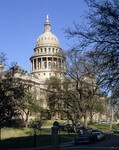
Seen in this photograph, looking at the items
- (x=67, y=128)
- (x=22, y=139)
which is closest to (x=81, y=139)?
(x=22, y=139)

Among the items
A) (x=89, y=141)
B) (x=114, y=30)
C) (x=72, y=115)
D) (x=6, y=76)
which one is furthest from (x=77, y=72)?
(x=114, y=30)

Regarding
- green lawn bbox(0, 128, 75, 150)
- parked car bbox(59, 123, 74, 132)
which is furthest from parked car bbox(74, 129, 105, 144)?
parked car bbox(59, 123, 74, 132)

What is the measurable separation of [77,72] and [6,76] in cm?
3058

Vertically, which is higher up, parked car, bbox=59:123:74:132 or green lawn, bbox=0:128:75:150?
parked car, bbox=59:123:74:132

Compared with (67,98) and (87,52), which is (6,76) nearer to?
(87,52)

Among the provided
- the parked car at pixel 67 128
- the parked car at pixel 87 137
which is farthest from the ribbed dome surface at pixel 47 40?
the parked car at pixel 87 137

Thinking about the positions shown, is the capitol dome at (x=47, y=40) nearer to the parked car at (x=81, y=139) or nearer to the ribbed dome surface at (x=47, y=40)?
the ribbed dome surface at (x=47, y=40)

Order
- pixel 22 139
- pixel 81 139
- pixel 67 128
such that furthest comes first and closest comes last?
pixel 67 128 < pixel 22 139 < pixel 81 139

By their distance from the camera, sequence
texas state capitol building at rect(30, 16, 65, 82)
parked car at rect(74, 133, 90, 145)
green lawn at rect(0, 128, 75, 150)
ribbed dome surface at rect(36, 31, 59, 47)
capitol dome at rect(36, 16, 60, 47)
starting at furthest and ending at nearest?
ribbed dome surface at rect(36, 31, 59, 47) → capitol dome at rect(36, 16, 60, 47) → texas state capitol building at rect(30, 16, 65, 82) → parked car at rect(74, 133, 90, 145) → green lawn at rect(0, 128, 75, 150)

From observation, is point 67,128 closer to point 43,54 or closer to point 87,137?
point 87,137

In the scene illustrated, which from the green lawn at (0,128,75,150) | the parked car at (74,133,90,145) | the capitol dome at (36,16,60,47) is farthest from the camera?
the capitol dome at (36,16,60,47)

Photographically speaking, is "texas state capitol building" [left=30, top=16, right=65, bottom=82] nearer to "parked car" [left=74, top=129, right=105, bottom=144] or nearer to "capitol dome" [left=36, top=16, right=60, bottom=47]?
"capitol dome" [left=36, top=16, right=60, bottom=47]

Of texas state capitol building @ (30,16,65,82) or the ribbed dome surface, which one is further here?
the ribbed dome surface

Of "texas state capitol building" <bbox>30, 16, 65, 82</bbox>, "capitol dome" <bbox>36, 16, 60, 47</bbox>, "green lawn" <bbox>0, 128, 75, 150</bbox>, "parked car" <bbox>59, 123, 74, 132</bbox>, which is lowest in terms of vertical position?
"green lawn" <bbox>0, 128, 75, 150</bbox>
